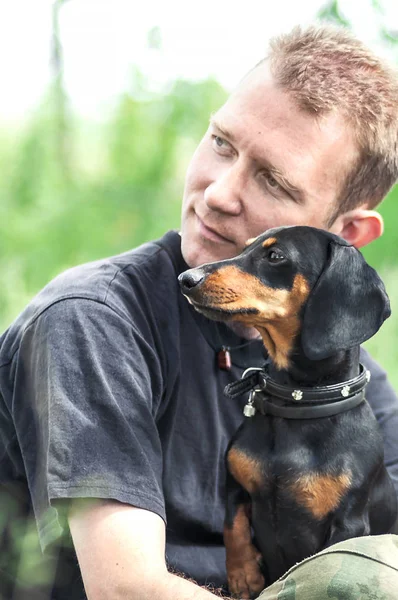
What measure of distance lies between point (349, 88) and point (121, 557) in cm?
140

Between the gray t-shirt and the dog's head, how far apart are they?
0.16 metres

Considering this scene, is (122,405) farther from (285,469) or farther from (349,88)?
(349,88)

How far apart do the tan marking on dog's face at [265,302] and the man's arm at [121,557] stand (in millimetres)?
559

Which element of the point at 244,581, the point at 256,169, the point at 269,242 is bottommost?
the point at 244,581

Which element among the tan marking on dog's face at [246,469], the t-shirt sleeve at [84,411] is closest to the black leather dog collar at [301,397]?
the tan marking on dog's face at [246,469]

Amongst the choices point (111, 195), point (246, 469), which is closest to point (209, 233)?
point (246, 469)

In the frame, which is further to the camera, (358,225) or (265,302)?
(358,225)

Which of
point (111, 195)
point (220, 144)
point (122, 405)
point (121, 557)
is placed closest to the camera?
point (121, 557)

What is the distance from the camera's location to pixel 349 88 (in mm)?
2312

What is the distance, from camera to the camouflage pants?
1.51m

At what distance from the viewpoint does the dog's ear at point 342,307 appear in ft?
6.68

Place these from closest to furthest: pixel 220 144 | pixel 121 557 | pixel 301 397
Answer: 1. pixel 121 557
2. pixel 301 397
3. pixel 220 144

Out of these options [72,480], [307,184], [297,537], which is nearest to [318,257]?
[307,184]

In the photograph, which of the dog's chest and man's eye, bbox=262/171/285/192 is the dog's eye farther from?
the dog's chest
